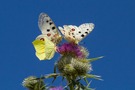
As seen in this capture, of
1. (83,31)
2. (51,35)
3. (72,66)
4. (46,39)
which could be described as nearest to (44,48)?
(46,39)

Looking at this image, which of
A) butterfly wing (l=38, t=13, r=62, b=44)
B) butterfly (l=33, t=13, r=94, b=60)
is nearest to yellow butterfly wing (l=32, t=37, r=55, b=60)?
butterfly (l=33, t=13, r=94, b=60)

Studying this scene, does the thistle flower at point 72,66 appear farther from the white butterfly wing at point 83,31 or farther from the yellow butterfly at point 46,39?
the white butterfly wing at point 83,31

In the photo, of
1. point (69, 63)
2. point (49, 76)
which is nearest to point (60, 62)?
point (69, 63)

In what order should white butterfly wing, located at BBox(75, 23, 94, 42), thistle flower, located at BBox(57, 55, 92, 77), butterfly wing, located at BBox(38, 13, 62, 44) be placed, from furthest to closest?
butterfly wing, located at BBox(38, 13, 62, 44) → white butterfly wing, located at BBox(75, 23, 94, 42) → thistle flower, located at BBox(57, 55, 92, 77)

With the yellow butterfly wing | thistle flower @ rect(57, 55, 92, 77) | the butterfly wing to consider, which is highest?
the butterfly wing

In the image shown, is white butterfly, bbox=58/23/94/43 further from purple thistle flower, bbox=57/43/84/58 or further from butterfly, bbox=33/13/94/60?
purple thistle flower, bbox=57/43/84/58

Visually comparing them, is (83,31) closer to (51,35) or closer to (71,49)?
(71,49)
